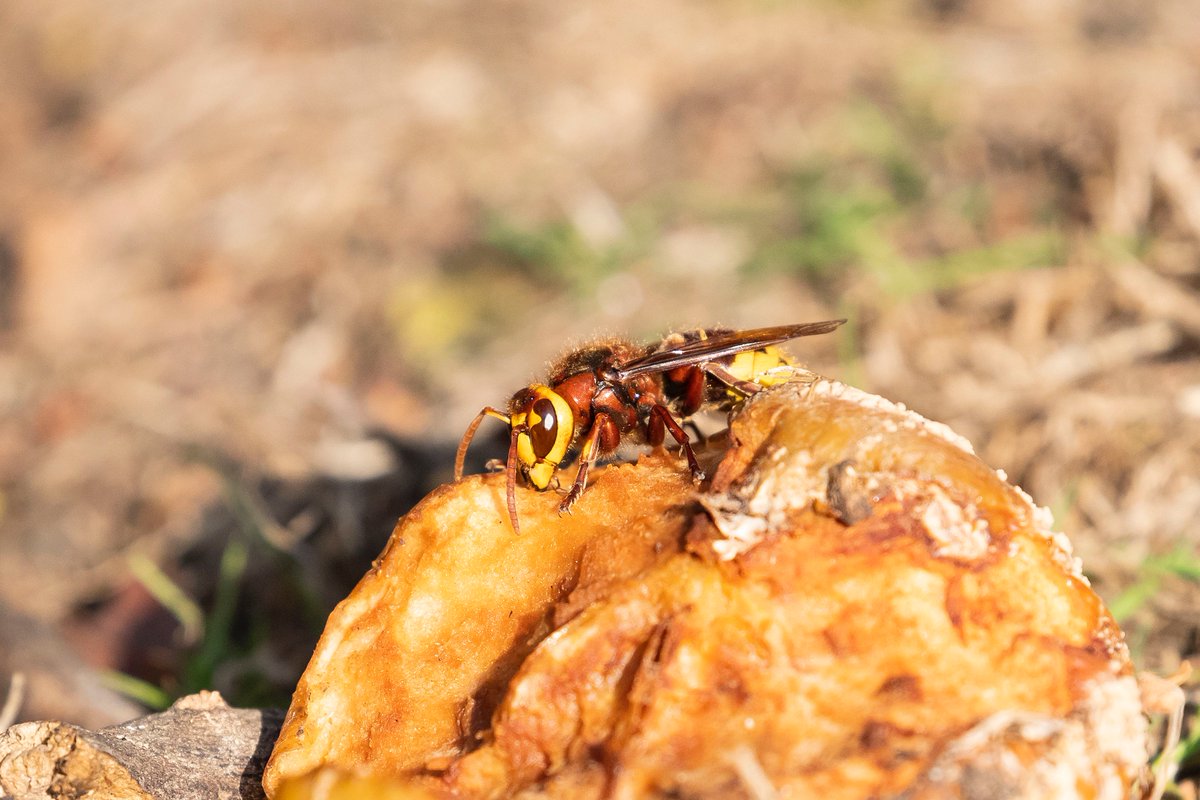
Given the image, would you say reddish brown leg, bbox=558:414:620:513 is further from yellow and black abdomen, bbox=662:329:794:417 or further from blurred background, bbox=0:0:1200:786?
blurred background, bbox=0:0:1200:786

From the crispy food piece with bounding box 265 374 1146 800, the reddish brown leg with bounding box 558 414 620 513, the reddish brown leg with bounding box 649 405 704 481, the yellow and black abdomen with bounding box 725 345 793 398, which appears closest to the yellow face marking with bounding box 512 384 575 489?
the reddish brown leg with bounding box 558 414 620 513

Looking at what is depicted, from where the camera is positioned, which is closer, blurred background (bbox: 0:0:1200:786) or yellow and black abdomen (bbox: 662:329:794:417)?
yellow and black abdomen (bbox: 662:329:794:417)

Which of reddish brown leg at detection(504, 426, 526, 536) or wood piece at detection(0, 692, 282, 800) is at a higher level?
reddish brown leg at detection(504, 426, 526, 536)

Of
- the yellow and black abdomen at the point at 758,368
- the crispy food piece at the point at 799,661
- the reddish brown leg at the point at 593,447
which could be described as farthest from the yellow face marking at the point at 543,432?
the yellow and black abdomen at the point at 758,368

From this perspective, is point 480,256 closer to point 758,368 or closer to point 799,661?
point 758,368

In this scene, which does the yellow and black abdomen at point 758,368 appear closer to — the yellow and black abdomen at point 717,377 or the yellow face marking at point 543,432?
Result: the yellow and black abdomen at point 717,377

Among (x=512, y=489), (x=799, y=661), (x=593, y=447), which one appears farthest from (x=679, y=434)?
(x=799, y=661)

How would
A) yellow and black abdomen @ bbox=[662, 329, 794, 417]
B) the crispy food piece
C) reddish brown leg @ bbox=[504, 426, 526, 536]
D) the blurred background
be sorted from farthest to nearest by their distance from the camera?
the blurred background
yellow and black abdomen @ bbox=[662, 329, 794, 417]
reddish brown leg @ bbox=[504, 426, 526, 536]
the crispy food piece

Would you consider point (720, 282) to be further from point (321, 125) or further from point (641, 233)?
point (321, 125)
